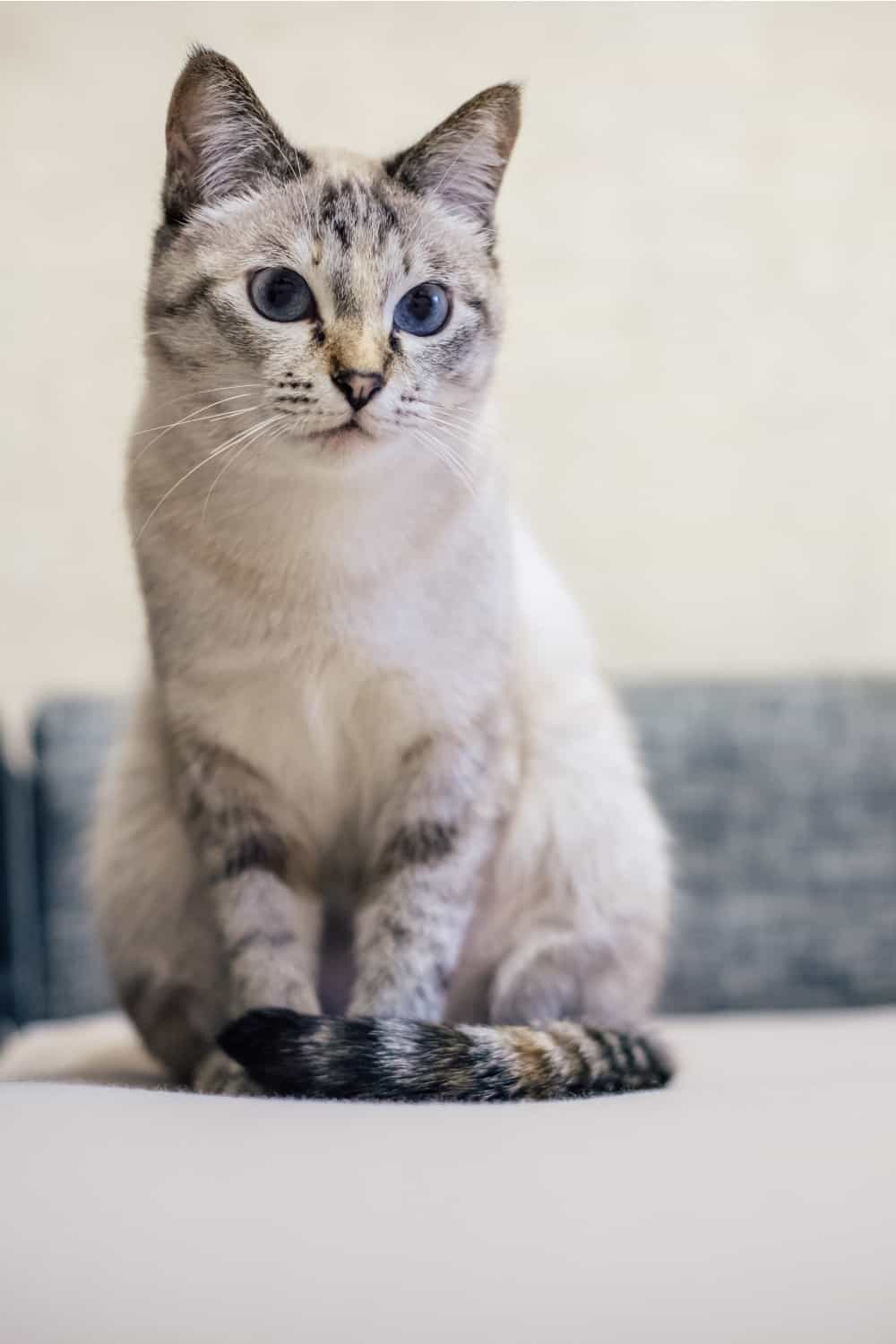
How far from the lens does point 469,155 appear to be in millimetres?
1280

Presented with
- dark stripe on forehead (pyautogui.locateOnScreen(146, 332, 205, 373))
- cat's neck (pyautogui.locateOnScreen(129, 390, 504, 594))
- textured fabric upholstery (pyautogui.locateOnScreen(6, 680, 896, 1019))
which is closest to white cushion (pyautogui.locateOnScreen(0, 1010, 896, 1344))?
cat's neck (pyautogui.locateOnScreen(129, 390, 504, 594))

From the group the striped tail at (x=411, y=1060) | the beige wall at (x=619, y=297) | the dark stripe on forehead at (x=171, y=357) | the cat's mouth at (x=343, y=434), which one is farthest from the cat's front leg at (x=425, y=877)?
the beige wall at (x=619, y=297)

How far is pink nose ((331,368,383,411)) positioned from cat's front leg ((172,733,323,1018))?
43 cm

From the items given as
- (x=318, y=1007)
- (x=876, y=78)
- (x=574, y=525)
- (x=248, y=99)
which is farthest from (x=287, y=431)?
(x=876, y=78)

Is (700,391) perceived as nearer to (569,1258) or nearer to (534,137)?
(534,137)

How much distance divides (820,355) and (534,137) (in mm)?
747

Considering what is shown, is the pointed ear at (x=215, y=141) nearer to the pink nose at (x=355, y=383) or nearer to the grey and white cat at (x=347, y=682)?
the grey and white cat at (x=347, y=682)

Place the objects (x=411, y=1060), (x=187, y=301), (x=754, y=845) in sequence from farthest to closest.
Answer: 1. (x=754, y=845)
2. (x=187, y=301)
3. (x=411, y=1060)

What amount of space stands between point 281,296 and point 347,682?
15.5 inches

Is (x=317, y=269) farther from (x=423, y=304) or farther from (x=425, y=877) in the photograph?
(x=425, y=877)

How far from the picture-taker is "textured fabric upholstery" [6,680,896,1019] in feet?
7.75

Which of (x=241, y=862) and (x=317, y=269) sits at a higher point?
(x=317, y=269)

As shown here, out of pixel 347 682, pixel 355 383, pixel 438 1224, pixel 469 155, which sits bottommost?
pixel 438 1224

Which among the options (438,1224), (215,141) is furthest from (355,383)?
(438,1224)
